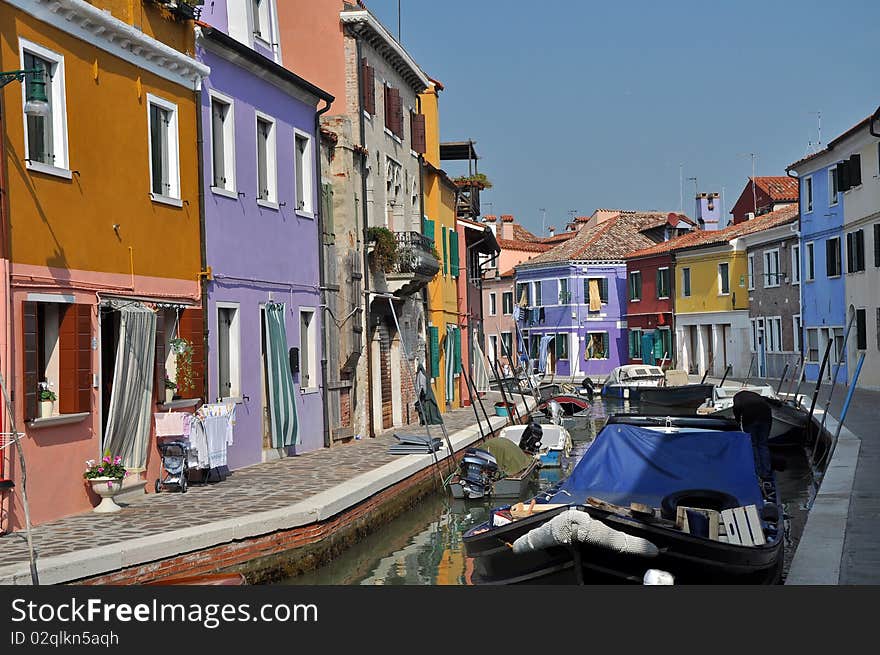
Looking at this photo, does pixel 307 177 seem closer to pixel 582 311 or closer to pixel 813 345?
pixel 813 345

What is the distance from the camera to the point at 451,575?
14055mm

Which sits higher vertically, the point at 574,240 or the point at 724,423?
the point at 574,240

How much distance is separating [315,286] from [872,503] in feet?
35.7

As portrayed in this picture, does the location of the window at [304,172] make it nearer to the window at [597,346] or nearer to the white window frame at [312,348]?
the white window frame at [312,348]

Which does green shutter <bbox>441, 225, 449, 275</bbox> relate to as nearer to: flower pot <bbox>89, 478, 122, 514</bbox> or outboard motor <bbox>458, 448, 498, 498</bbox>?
outboard motor <bbox>458, 448, 498, 498</bbox>

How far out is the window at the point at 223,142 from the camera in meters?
17.4

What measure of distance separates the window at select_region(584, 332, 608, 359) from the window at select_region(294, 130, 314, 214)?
3959cm

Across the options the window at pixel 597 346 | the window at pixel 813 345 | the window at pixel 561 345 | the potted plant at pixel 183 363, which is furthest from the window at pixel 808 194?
the potted plant at pixel 183 363

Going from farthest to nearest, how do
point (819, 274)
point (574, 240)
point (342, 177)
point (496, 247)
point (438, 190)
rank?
point (574, 240) < point (496, 247) < point (819, 274) < point (438, 190) < point (342, 177)

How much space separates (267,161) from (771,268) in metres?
31.8

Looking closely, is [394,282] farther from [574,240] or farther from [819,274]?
[574,240]

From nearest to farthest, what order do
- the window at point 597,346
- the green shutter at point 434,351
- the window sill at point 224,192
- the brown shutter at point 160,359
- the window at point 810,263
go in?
1. the brown shutter at point 160,359
2. the window sill at point 224,192
3. the green shutter at point 434,351
4. the window at point 810,263
5. the window at point 597,346

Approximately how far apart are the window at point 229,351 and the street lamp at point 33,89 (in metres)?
6.03
